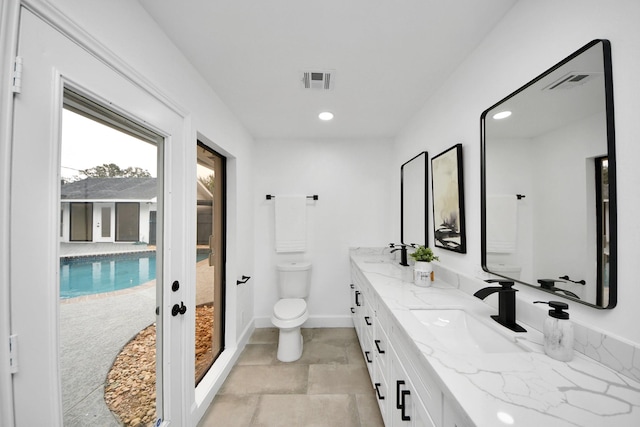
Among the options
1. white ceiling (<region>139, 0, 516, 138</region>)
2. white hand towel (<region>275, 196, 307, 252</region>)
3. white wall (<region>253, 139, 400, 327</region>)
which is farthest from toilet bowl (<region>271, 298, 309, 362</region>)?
white ceiling (<region>139, 0, 516, 138</region>)

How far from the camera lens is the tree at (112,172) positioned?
944mm

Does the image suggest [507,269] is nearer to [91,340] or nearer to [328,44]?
[328,44]

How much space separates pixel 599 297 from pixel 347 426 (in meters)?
1.56

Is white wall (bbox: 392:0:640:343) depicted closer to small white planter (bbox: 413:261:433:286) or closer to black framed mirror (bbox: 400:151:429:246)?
small white planter (bbox: 413:261:433:286)

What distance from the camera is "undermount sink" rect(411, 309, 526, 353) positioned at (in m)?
1.06

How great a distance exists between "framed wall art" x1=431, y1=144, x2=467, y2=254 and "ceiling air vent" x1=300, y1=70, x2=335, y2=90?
0.95 m

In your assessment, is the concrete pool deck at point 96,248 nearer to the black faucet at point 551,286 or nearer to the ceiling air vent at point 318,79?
the ceiling air vent at point 318,79

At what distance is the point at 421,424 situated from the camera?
36.6 inches

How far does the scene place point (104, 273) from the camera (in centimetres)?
101

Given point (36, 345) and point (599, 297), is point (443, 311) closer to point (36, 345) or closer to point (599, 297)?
point (599, 297)

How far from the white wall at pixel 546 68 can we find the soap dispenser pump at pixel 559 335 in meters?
0.10

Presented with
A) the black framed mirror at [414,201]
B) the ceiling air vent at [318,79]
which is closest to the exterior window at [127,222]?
the ceiling air vent at [318,79]

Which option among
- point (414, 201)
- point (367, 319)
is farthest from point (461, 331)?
point (414, 201)

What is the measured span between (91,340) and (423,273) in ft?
5.65
